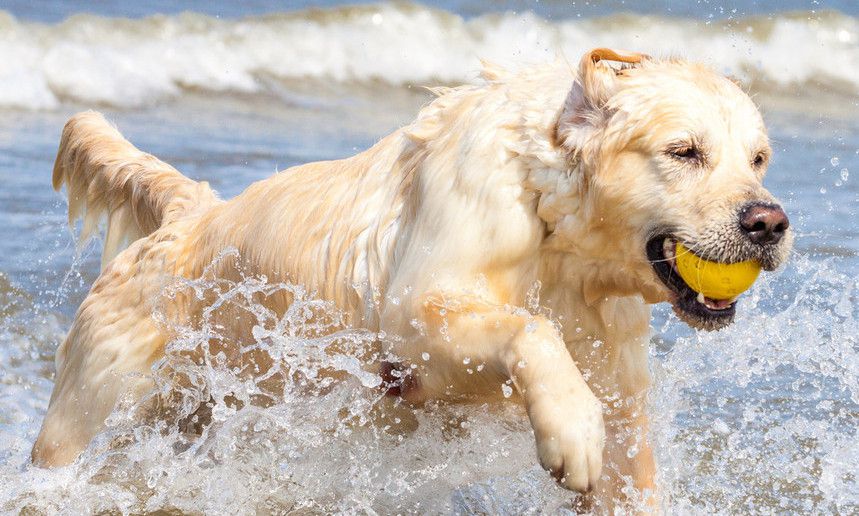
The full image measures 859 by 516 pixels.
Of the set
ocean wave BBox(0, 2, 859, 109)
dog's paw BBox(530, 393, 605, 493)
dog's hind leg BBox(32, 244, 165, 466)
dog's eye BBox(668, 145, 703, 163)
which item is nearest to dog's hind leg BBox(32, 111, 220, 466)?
dog's hind leg BBox(32, 244, 165, 466)

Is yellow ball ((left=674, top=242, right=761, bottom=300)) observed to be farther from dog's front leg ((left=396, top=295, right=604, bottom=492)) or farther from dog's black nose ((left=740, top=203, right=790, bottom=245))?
dog's front leg ((left=396, top=295, right=604, bottom=492))

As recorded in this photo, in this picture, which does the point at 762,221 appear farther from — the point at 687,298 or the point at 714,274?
the point at 687,298

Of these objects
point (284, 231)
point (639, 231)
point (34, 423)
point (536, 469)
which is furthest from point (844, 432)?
point (34, 423)

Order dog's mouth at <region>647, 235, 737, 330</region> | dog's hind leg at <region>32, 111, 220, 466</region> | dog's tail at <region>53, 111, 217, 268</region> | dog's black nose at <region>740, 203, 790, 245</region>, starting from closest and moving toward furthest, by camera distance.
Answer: dog's black nose at <region>740, 203, 790, 245</region>
dog's mouth at <region>647, 235, 737, 330</region>
dog's hind leg at <region>32, 111, 220, 466</region>
dog's tail at <region>53, 111, 217, 268</region>

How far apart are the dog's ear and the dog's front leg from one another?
608 mm

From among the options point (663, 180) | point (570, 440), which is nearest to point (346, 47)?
point (663, 180)

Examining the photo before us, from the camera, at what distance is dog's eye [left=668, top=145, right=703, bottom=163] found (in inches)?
153

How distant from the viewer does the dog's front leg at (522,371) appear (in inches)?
141

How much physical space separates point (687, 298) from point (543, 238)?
0.51 metres

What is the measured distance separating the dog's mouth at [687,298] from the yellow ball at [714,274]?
0.09 ft

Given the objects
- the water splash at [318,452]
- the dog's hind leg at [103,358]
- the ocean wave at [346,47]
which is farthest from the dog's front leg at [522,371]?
the ocean wave at [346,47]

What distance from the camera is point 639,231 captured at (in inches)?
156

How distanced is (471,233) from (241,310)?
120 centimetres

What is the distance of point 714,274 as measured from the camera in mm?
3898
